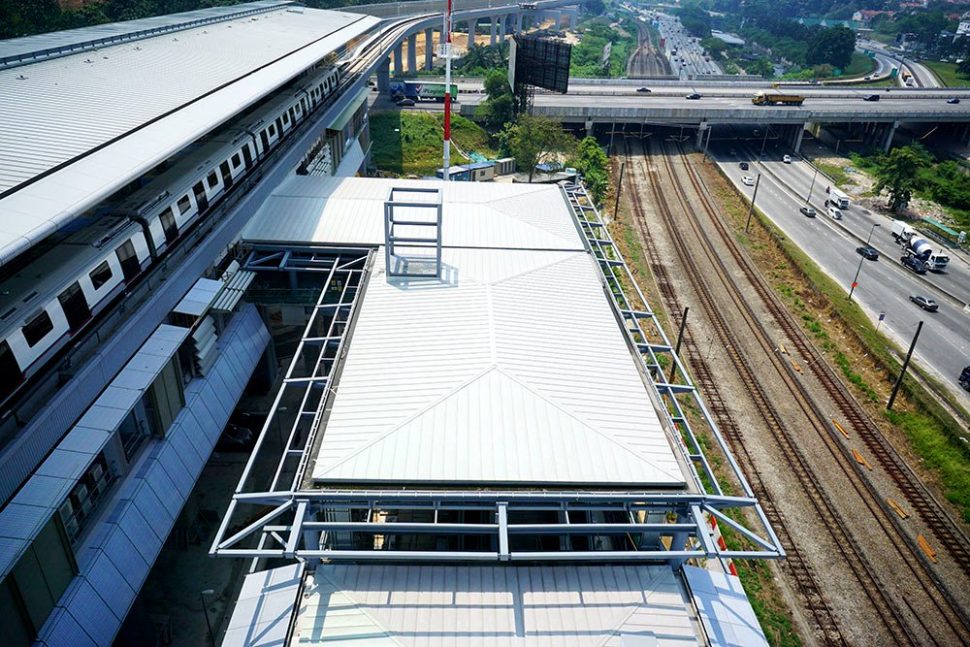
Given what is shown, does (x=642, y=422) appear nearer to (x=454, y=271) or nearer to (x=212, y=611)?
(x=454, y=271)

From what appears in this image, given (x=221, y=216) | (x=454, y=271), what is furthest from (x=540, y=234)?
(x=221, y=216)

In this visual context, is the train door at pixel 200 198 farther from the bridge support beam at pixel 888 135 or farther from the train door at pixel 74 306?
the bridge support beam at pixel 888 135

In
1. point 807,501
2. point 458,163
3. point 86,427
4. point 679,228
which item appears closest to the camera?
point 86,427

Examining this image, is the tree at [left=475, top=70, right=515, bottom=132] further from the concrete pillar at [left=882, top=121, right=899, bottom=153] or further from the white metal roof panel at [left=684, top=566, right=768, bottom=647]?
the white metal roof panel at [left=684, top=566, right=768, bottom=647]

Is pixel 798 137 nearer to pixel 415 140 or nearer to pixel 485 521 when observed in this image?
pixel 415 140

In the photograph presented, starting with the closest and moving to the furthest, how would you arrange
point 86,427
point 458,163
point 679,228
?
point 86,427
point 679,228
point 458,163

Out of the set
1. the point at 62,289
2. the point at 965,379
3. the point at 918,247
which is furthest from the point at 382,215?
the point at 918,247
